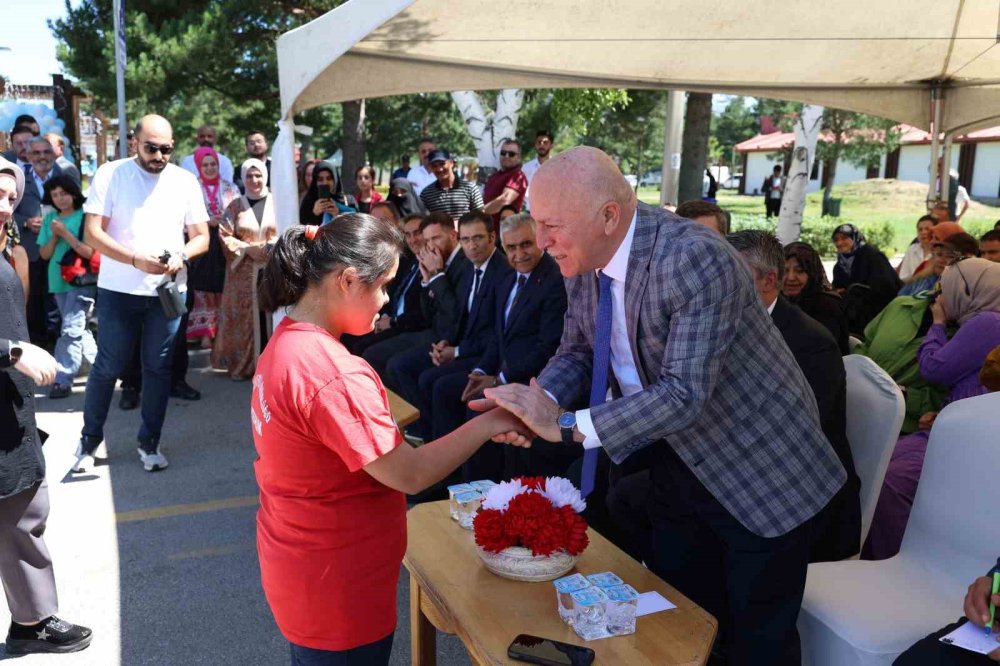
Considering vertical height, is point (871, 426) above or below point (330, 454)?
below

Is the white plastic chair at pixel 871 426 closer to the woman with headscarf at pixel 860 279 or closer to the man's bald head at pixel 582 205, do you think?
the man's bald head at pixel 582 205

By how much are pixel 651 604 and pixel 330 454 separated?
98 cm

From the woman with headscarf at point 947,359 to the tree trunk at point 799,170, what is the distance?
612 cm

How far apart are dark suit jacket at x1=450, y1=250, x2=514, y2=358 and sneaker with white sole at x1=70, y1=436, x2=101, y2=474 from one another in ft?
7.75

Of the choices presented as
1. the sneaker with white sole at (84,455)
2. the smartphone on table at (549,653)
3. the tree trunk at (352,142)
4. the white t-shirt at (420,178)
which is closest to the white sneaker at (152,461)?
the sneaker with white sole at (84,455)

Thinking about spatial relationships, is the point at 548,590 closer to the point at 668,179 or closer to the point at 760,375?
the point at 760,375

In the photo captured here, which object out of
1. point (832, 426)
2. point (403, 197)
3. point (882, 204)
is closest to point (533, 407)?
point (832, 426)

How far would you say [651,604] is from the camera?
2207 millimetres

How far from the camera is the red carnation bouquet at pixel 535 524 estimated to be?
2320 mm

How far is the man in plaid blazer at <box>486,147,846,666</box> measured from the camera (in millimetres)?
1970

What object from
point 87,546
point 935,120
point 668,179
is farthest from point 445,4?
point 668,179

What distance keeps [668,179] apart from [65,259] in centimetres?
637

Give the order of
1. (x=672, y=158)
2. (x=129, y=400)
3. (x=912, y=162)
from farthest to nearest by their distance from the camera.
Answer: (x=912, y=162) < (x=672, y=158) < (x=129, y=400)

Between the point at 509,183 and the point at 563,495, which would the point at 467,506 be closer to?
the point at 563,495
